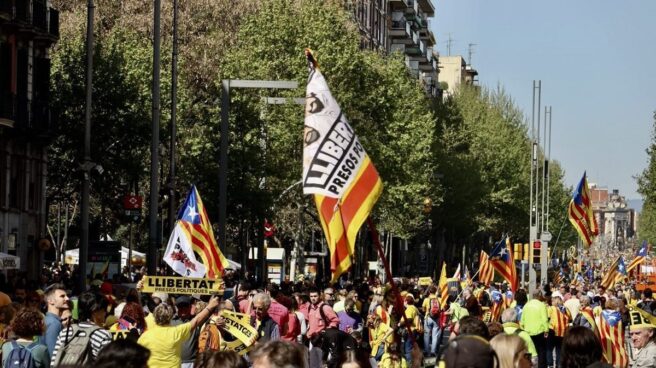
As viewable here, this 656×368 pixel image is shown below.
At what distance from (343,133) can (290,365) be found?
5830mm

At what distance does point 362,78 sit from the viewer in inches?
2143

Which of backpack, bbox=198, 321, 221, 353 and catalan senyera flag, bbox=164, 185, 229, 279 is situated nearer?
backpack, bbox=198, 321, 221, 353

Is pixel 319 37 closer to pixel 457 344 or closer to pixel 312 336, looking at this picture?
pixel 312 336

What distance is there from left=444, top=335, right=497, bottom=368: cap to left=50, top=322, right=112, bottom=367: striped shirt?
4388mm

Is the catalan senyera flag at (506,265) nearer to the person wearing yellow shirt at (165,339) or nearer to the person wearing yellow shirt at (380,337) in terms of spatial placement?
the person wearing yellow shirt at (380,337)

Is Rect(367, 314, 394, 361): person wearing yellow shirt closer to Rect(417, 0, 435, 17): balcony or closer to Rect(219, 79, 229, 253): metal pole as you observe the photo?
Rect(219, 79, 229, 253): metal pole

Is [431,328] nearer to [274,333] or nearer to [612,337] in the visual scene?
[612,337]

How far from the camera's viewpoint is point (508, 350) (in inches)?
346

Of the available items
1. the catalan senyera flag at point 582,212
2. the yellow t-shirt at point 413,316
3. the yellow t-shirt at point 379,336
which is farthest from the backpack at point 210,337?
the catalan senyera flag at point 582,212

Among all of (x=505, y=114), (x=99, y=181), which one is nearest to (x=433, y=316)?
(x=99, y=181)

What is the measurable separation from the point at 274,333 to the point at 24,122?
2662cm

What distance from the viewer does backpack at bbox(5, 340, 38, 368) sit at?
11805 millimetres

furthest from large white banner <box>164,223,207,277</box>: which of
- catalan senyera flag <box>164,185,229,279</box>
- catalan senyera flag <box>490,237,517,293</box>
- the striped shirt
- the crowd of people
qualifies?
catalan senyera flag <box>490,237,517,293</box>

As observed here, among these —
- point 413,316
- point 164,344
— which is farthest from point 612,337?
point 164,344
